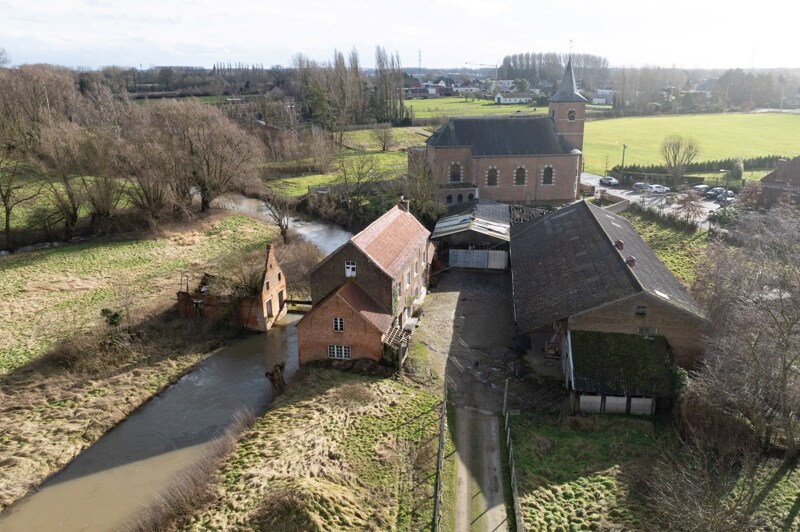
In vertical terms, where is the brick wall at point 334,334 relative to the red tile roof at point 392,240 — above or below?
below

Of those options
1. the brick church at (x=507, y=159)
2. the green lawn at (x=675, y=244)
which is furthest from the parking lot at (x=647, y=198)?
the brick church at (x=507, y=159)

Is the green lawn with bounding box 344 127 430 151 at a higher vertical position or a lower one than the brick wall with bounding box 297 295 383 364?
higher

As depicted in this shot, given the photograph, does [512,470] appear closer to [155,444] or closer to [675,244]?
[155,444]

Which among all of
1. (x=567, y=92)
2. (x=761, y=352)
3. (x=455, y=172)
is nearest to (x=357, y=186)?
(x=455, y=172)

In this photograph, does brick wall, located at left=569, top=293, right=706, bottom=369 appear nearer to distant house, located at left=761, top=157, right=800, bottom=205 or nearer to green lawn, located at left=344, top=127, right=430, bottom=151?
distant house, located at left=761, top=157, right=800, bottom=205

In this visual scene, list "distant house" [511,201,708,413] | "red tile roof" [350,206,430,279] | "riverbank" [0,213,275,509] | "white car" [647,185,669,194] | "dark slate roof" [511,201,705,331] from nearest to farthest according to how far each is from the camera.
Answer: "riverbank" [0,213,275,509] → "distant house" [511,201,708,413] → "dark slate roof" [511,201,705,331] → "red tile roof" [350,206,430,279] → "white car" [647,185,669,194]

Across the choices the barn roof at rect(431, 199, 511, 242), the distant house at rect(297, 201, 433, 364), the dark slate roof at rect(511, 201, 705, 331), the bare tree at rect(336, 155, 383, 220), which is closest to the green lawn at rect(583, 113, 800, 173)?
the barn roof at rect(431, 199, 511, 242)

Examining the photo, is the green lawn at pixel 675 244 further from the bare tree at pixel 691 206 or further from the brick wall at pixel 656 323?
the brick wall at pixel 656 323
